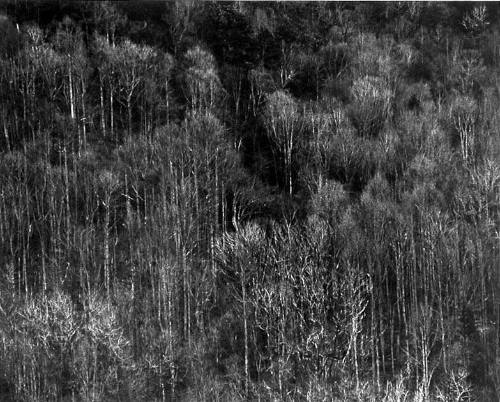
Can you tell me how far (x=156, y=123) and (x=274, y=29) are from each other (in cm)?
1398

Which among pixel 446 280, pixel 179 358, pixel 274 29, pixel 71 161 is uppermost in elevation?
pixel 274 29

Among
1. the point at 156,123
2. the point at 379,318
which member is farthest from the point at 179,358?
the point at 156,123

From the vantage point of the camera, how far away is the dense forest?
98.9ft

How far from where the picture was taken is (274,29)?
54.0 metres

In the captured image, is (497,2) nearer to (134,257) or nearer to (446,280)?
(446,280)

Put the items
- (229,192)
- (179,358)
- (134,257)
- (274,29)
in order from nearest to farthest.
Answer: (179,358)
(134,257)
(229,192)
(274,29)

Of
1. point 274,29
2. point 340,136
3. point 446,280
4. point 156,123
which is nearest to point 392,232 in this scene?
point 446,280

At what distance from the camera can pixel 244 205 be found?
4047 centimetres

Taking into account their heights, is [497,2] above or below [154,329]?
above

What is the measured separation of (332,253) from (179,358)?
29.7 feet

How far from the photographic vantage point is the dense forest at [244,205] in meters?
30.1

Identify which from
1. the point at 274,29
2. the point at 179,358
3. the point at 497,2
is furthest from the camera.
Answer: the point at 497,2

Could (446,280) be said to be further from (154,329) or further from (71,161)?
(71,161)

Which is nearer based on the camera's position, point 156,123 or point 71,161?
point 71,161
